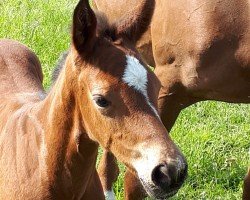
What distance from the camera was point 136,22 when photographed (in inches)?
124

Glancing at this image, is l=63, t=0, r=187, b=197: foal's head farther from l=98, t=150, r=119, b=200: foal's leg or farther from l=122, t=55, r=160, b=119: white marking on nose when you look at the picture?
l=98, t=150, r=119, b=200: foal's leg

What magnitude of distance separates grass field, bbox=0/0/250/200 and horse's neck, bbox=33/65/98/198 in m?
0.84

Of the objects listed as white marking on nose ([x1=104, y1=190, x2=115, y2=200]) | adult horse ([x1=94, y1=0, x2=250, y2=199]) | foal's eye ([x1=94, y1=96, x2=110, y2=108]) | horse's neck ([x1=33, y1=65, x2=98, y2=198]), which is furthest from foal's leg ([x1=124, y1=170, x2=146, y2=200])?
foal's eye ([x1=94, y1=96, x2=110, y2=108])

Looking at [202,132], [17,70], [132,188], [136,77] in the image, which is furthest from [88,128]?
[202,132]

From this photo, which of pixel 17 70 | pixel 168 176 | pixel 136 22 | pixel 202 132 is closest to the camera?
pixel 168 176

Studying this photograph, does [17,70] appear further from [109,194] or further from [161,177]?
[161,177]

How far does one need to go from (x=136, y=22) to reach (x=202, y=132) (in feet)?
7.56

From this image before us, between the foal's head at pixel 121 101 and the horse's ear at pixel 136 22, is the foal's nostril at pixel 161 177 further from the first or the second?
the horse's ear at pixel 136 22

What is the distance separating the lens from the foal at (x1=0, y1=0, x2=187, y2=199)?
2.78 meters

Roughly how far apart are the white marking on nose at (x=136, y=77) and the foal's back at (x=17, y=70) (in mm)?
1238

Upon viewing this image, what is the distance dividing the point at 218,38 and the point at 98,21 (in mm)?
957

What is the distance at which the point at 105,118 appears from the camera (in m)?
2.89

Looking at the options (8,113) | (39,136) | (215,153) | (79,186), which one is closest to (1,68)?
(8,113)

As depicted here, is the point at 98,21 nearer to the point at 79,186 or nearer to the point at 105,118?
the point at 105,118
